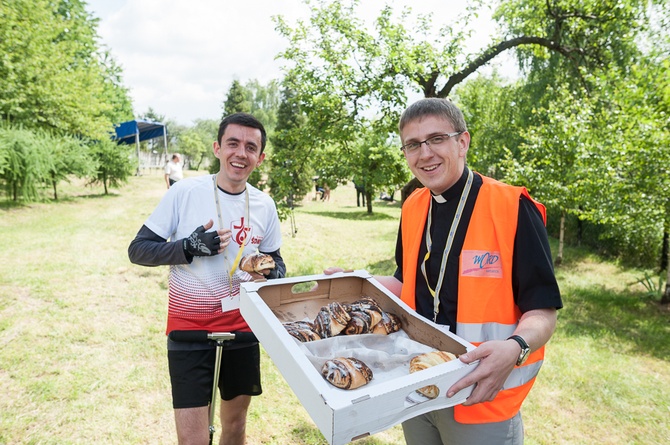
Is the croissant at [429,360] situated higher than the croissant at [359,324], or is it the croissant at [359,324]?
the croissant at [429,360]

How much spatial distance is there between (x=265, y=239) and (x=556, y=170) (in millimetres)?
11448

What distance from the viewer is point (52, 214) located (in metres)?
16.2

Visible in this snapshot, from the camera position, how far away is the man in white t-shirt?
2650mm

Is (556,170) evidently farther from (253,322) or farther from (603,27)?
(253,322)

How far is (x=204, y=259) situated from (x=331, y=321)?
1291mm

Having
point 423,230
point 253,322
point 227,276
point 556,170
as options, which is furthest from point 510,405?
point 556,170

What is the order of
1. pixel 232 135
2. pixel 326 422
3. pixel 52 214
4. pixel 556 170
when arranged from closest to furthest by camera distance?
pixel 326 422, pixel 232 135, pixel 556 170, pixel 52 214

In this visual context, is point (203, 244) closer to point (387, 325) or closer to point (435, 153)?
point (387, 325)

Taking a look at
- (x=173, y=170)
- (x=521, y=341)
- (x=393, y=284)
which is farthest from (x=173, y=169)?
(x=521, y=341)

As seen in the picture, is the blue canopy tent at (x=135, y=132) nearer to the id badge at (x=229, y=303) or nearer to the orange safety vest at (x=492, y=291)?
the id badge at (x=229, y=303)

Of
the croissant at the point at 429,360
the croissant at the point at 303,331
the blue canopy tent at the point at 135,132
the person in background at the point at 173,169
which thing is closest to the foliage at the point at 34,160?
the person in background at the point at 173,169

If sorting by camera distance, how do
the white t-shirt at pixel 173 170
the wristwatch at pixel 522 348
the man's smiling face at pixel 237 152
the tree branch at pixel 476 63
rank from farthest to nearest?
the white t-shirt at pixel 173 170, the tree branch at pixel 476 63, the man's smiling face at pixel 237 152, the wristwatch at pixel 522 348

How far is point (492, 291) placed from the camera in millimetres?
1861

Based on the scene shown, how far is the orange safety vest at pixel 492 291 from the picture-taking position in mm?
1854
